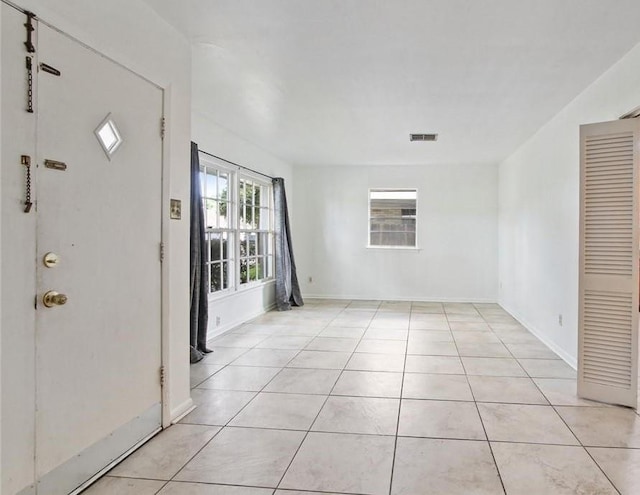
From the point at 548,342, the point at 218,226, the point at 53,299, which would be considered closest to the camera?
the point at 53,299

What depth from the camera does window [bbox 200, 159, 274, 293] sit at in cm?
520

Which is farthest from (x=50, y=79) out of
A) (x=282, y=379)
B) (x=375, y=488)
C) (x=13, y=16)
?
(x=282, y=379)

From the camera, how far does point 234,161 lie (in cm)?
572

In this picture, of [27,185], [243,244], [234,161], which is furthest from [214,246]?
[27,185]

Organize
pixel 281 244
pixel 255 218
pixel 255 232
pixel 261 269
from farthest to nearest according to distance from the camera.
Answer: pixel 281 244 < pixel 261 269 < pixel 255 218 < pixel 255 232

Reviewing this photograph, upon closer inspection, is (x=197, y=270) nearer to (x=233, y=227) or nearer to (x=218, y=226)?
(x=218, y=226)

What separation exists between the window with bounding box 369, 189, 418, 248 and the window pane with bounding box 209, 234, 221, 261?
3.52 m

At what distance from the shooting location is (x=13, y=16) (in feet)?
5.62

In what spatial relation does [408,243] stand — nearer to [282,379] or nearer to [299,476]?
[282,379]

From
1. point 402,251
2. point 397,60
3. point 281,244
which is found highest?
point 397,60

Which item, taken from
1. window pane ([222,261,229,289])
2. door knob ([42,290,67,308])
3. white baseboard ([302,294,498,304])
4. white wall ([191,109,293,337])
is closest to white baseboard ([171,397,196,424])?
door knob ([42,290,67,308])

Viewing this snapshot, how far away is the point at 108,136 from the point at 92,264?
649 millimetres

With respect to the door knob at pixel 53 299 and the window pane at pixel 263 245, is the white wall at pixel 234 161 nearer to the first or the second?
the window pane at pixel 263 245

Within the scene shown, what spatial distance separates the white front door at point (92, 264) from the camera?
1.88 m
